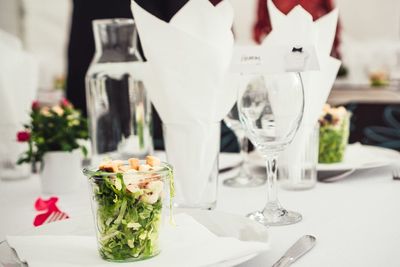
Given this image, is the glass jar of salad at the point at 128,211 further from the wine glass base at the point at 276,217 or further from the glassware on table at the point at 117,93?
the glassware on table at the point at 117,93

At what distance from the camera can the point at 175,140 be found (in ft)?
3.19

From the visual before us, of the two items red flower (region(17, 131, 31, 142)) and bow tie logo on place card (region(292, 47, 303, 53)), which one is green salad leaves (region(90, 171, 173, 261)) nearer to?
bow tie logo on place card (region(292, 47, 303, 53))

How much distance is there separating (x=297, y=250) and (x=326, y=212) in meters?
0.24

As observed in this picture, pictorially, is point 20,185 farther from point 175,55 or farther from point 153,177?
point 153,177

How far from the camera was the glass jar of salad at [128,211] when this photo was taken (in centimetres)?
71

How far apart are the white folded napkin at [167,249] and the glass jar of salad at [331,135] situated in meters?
0.56

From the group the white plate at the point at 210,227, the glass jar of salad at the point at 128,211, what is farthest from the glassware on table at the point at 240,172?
the glass jar of salad at the point at 128,211

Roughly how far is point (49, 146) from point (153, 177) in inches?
20.7

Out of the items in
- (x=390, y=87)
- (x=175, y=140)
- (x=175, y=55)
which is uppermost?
(x=175, y=55)

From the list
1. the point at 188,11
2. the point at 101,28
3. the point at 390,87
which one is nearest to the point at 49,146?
the point at 101,28

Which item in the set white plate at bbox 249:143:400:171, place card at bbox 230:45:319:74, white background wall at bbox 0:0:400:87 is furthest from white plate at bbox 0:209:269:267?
white background wall at bbox 0:0:400:87

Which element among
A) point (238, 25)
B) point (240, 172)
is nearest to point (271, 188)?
point (240, 172)

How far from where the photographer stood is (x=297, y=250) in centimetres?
75

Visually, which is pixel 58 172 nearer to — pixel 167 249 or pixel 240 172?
pixel 240 172
